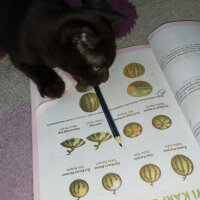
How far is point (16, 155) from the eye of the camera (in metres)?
0.69

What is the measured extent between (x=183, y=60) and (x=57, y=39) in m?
0.27

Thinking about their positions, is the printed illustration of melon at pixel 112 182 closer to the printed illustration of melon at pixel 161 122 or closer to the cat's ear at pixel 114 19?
the printed illustration of melon at pixel 161 122

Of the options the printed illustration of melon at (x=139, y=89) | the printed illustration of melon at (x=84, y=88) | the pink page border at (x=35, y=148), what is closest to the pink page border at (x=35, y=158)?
the pink page border at (x=35, y=148)

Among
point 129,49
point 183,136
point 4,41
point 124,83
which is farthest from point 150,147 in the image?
point 4,41

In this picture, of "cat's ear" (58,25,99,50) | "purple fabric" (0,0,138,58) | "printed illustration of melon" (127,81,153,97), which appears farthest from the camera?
"purple fabric" (0,0,138,58)

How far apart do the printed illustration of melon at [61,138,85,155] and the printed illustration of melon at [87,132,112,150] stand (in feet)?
0.06

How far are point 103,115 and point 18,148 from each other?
204 mm

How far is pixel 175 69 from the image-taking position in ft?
2.21

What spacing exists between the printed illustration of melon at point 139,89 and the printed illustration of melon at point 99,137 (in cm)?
12

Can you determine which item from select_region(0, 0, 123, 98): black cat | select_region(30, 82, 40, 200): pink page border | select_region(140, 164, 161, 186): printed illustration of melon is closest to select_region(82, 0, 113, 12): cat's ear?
select_region(0, 0, 123, 98): black cat

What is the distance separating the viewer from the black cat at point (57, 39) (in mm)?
615

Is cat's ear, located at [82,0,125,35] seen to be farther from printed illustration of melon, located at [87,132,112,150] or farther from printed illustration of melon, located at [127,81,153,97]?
printed illustration of melon, located at [87,132,112,150]

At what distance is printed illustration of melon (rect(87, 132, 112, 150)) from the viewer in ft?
2.12

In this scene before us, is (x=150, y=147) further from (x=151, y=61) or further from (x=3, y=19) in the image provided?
(x=3, y=19)
